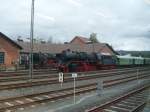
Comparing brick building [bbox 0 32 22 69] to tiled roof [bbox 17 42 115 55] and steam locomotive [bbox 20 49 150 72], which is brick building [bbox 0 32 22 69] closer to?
Result: steam locomotive [bbox 20 49 150 72]

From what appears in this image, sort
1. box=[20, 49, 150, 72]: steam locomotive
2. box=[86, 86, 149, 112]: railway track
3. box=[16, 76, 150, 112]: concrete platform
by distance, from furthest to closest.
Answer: box=[20, 49, 150, 72]: steam locomotive, box=[86, 86, 149, 112]: railway track, box=[16, 76, 150, 112]: concrete platform

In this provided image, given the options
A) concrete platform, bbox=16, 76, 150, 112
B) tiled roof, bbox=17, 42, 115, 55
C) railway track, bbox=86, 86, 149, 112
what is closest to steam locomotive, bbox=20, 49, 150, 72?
tiled roof, bbox=17, 42, 115, 55

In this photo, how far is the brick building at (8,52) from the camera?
48156mm

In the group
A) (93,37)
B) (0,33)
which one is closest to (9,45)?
(0,33)

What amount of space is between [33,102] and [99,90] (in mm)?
5490

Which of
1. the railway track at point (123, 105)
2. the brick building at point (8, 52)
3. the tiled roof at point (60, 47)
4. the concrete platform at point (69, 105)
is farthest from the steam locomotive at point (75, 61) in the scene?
the railway track at point (123, 105)

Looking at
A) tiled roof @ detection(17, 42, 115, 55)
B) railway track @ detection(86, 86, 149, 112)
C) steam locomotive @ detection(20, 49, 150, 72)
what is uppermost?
tiled roof @ detection(17, 42, 115, 55)

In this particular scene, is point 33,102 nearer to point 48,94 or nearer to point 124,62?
point 48,94

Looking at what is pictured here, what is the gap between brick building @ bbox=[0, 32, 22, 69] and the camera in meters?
48.2

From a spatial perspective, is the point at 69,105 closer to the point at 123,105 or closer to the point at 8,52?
the point at 123,105

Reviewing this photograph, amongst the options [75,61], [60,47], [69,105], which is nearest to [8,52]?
[75,61]

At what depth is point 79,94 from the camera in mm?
20344

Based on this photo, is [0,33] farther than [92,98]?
Yes

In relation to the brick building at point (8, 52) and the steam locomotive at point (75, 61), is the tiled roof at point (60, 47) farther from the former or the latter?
the steam locomotive at point (75, 61)
